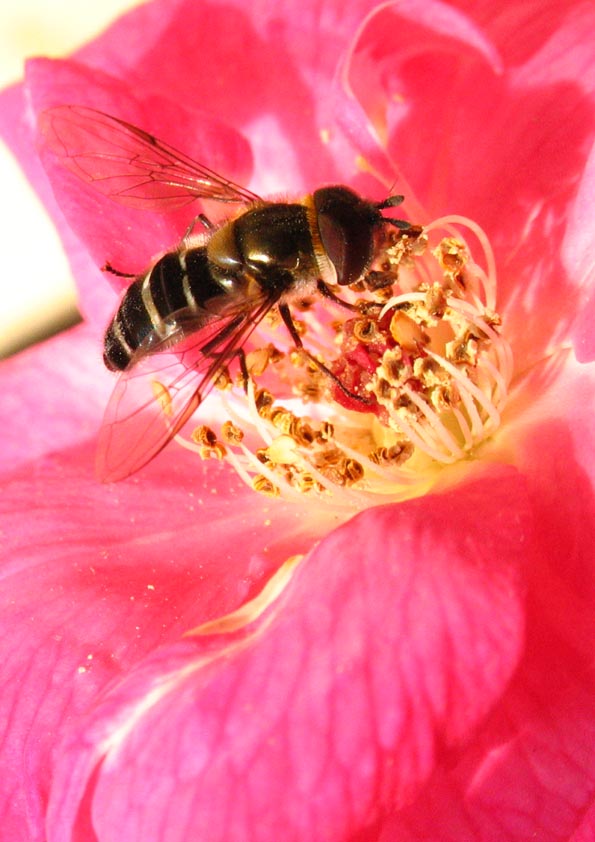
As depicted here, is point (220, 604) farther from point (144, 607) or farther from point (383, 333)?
point (383, 333)

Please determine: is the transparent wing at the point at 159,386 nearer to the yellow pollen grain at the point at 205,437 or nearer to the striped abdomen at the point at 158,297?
the striped abdomen at the point at 158,297

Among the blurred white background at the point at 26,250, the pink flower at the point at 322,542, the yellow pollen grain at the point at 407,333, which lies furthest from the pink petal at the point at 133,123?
the blurred white background at the point at 26,250

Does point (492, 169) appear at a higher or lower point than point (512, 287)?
higher

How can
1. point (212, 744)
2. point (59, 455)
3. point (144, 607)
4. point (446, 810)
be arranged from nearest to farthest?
point (212, 744)
point (446, 810)
point (144, 607)
point (59, 455)

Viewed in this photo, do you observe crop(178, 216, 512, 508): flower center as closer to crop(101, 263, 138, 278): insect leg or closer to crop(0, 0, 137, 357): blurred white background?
crop(101, 263, 138, 278): insect leg

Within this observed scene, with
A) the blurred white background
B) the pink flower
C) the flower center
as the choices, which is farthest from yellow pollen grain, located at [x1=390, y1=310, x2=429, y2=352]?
the blurred white background

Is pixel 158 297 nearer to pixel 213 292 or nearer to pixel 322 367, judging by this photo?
pixel 213 292

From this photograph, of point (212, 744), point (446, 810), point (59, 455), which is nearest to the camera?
point (212, 744)

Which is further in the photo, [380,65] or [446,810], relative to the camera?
[380,65]

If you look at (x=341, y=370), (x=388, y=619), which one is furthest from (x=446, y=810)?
(x=341, y=370)
